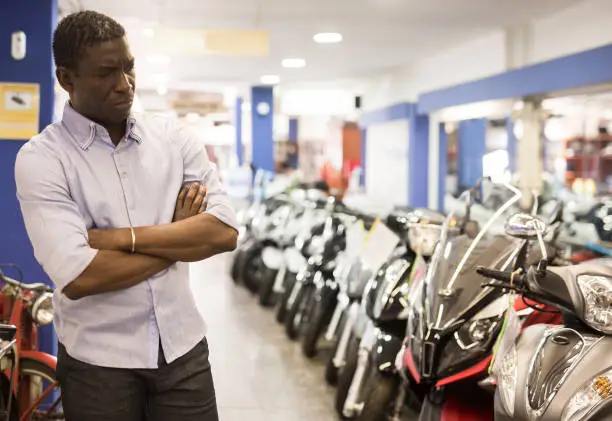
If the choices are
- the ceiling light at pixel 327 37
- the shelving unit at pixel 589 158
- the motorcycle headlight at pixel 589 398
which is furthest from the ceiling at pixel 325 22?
the shelving unit at pixel 589 158

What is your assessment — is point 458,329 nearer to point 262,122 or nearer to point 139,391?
point 139,391

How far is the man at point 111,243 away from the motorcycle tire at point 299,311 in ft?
11.5

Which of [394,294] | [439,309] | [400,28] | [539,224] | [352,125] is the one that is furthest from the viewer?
[352,125]

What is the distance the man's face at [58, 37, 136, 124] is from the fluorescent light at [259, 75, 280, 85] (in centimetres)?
1001

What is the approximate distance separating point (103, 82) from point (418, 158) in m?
8.22

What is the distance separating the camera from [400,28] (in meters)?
6.94

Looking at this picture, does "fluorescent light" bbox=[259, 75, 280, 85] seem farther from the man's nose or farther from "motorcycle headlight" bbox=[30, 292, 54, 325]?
the man's nose

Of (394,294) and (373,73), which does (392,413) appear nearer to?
(394,294)

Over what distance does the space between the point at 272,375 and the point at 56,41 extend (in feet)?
10.9

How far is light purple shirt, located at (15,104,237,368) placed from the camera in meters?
1.68

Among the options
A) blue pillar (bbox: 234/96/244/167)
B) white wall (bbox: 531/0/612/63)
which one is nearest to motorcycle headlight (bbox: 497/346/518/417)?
white wall (bbox: 531/0/612/63)

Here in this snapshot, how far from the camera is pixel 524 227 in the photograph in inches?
86.1

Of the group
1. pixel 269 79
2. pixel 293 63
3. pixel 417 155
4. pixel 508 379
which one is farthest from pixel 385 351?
pixel 269 79

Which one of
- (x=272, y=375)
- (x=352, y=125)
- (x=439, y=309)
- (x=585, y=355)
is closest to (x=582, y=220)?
(x=272, y=375)
